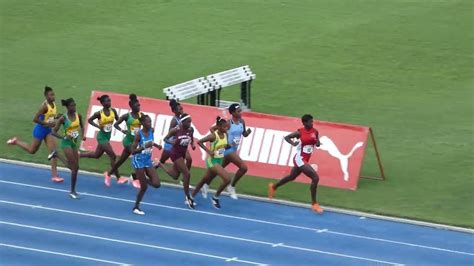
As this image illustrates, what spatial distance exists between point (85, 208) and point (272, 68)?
10.2 m

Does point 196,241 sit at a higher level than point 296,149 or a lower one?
lower

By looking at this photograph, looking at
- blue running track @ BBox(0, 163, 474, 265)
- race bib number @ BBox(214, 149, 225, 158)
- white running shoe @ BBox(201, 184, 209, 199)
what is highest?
race bib number @ BBox(214, 149, 225, 158)

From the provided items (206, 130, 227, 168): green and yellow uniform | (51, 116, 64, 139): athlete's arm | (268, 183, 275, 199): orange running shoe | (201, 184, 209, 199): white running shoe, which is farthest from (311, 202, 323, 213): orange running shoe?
(51, 116, 64, 139): athlete's arm

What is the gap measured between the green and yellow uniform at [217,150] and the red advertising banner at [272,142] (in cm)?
187

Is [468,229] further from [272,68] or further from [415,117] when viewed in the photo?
[272,68]

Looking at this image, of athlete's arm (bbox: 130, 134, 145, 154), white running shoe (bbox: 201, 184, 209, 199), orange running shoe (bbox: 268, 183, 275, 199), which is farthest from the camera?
white running shoe (bbox: 201, 184, 209, 199)

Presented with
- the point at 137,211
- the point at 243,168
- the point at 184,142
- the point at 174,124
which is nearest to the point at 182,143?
the point at 184,142

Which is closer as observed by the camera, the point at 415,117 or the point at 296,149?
the point at 296,149

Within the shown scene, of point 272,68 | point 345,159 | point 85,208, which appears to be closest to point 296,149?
point 345,159

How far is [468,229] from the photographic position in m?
18.8

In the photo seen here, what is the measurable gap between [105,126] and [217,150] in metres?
2.29

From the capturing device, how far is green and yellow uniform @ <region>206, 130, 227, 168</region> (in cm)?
1936

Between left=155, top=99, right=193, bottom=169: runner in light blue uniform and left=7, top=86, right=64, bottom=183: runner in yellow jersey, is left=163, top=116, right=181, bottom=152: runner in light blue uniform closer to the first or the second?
left=155, top=99, right=193, bottom=169: runner in light blue uniform

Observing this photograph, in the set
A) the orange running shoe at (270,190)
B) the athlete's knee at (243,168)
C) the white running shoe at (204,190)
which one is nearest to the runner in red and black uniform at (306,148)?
the orange running shoe at (270,190)
